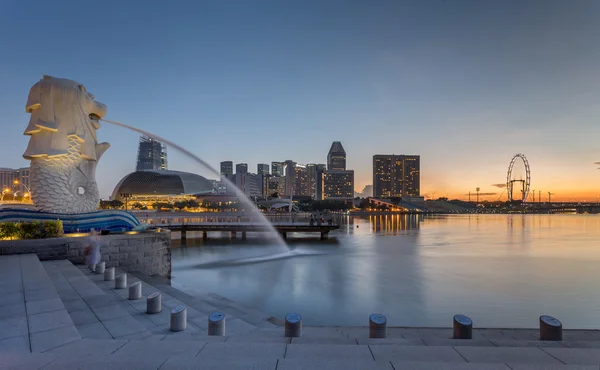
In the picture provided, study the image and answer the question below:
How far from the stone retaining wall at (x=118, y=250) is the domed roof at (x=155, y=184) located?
132m

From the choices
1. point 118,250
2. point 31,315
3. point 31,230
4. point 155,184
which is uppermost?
point 155,184

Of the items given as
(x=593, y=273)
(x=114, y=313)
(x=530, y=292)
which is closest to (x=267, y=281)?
(x=114, y=313)

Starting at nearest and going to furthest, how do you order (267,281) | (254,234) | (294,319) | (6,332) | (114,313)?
(6,332) < (294,319) < (114,313) < (267,281) < (254,234)

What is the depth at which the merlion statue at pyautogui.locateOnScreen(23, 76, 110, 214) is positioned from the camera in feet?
65.2

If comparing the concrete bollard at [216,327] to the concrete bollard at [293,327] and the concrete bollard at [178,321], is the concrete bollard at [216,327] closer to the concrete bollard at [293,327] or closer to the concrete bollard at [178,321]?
the concrete bollard at [178,321]

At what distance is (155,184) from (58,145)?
132m

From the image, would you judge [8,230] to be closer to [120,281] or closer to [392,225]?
[120,281]

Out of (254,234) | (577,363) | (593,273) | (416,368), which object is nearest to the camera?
(416,368)

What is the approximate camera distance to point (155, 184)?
14288 centimetres

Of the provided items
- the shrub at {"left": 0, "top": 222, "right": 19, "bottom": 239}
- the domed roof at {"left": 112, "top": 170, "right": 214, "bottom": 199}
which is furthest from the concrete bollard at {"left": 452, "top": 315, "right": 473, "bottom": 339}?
the domed roof at {"left": 112, "top": 170, "right": 214, "bottom": 199}

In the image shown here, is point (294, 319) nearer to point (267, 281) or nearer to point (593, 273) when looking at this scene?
point (267, 281)

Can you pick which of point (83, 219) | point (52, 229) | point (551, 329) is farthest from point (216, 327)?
point (83, 219)

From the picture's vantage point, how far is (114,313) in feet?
28.9

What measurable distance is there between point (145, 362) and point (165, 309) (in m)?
5.67
